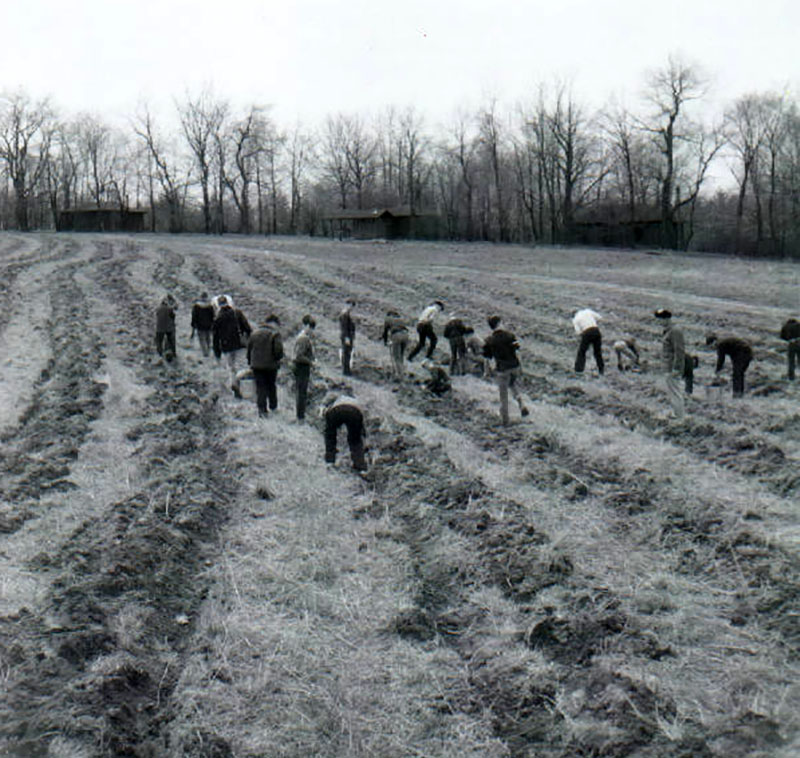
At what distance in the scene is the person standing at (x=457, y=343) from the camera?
15.6 m

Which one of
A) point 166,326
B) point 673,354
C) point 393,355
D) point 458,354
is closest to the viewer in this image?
point 673,354

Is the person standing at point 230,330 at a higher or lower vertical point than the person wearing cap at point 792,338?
higher

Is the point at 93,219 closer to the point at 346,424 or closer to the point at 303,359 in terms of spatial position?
the point at 303,359

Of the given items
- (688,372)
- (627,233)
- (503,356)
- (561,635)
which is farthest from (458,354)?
(627,233)

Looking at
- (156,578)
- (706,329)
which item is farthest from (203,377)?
(706,329)

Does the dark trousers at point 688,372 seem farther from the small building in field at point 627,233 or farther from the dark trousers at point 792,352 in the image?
the small building in field at point 627,233

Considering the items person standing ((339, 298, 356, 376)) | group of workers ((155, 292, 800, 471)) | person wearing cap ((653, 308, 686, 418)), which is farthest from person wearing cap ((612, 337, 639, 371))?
person standing ((339, 298, 356, 376))

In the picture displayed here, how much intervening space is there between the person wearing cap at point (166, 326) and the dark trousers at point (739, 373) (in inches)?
443

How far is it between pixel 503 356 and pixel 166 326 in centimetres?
843

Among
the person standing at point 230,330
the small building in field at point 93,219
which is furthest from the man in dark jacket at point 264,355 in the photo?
the small building in field at point 93,219

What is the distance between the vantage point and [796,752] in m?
4.48

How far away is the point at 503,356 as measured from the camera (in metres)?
11.7

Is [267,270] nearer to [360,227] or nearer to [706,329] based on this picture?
[706,329]

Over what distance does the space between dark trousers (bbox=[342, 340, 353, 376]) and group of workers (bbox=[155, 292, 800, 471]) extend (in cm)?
2
